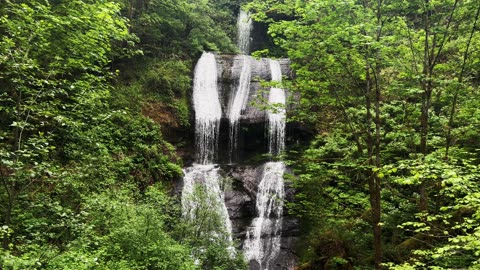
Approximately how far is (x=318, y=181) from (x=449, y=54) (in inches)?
247

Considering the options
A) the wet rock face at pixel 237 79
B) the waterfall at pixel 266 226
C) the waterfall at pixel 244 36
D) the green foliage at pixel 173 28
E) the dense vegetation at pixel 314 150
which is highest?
the waterfall at pixel 244 36

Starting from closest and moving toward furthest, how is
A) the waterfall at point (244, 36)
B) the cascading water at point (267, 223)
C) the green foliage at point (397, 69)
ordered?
the green foliage at point (397, 69), the cascading water at point (267, 223), the waterfall at point (244, 36)

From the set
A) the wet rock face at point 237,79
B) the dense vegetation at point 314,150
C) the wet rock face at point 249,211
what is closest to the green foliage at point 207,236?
the dense vegetation at point 314,150

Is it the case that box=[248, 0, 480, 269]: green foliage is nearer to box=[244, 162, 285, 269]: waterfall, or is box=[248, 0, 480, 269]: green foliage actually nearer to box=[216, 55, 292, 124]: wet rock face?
box=[244, 162, 285, 269]: waterfall

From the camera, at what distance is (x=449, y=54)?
406 inches

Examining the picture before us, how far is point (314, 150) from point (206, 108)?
38.8 feet

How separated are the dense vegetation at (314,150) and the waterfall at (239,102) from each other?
27.4ft

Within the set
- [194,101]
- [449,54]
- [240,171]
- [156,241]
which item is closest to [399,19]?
[449,54]

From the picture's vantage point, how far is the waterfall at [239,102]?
754 inches

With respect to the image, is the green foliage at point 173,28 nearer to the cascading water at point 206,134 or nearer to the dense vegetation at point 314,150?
the cascading water at point 206,134

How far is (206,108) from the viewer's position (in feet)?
63.9

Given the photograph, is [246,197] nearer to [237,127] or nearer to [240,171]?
[240,171]

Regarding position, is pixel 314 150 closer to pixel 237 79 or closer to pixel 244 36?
pixel 237 79

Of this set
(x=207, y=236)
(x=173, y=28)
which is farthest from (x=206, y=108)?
(x=207, y=236)
